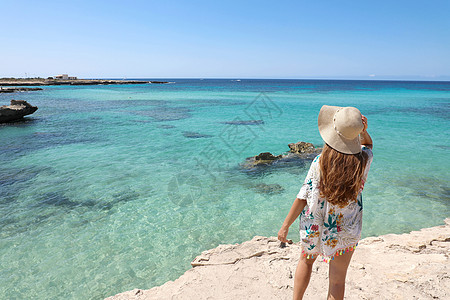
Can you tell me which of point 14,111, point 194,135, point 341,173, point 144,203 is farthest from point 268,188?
point 14,111

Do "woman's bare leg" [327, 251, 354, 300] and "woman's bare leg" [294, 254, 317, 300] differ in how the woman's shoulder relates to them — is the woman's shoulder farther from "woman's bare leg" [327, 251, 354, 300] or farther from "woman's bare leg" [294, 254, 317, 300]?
"woman's bare leg" [294, 254, 317, 300]

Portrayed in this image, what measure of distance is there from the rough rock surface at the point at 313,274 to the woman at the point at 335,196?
1.02 meters

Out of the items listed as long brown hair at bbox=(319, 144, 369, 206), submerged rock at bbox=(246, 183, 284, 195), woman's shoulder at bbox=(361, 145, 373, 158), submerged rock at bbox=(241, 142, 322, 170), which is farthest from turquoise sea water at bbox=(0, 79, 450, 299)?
woman's shoulder at bbox=(361, 145, 373, 158)

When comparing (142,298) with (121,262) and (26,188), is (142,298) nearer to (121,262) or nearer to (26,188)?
(121,262)

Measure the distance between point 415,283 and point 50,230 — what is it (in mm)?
6598

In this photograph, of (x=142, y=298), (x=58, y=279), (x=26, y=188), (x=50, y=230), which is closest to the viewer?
(x=142, y=298)

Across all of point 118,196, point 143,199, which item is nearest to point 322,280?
point 143,199

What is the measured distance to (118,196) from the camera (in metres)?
7.25

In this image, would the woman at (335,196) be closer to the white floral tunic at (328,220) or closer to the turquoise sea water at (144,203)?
the white floral tunic at (328,220)

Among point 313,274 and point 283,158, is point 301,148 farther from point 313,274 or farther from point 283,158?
point 313,274

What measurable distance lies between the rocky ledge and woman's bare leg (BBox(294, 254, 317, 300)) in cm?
2351

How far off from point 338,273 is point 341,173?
99 centimetres

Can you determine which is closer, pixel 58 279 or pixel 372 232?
pixel 58 279

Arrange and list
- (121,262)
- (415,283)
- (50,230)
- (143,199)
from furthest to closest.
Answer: (143,199), (50,230), (121,262), (415,283)
